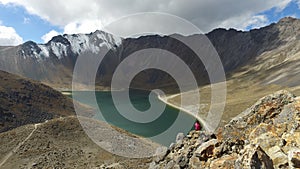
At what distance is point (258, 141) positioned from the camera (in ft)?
40.2

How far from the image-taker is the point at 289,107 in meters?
14.2

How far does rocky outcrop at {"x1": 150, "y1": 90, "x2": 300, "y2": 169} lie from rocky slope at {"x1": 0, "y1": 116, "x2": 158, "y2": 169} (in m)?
31.6

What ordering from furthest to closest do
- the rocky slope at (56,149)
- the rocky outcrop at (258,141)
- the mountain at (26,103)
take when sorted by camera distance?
the mountain at (26,103) < the rocky slope at (56,149) < the rocky outcrop at (258,141)

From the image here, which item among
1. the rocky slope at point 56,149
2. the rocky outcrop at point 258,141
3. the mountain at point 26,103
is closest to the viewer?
the rocky outcrop at point 258,141

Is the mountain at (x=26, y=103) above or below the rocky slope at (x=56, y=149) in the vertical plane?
above

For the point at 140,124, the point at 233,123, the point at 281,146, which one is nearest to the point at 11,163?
the point at 233,123

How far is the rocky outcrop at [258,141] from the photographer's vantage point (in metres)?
10.7

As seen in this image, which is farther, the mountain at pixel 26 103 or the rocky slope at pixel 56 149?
the mountain at pixel 26 103

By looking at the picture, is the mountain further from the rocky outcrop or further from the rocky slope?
the rocky outcrop

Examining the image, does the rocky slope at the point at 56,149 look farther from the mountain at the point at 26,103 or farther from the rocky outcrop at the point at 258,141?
the mountain at the point at 26,103

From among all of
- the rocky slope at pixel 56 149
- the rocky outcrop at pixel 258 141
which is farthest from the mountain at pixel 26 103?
the rocky outcrop at pixel 258 141

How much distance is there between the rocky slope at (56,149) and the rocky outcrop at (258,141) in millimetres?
31601

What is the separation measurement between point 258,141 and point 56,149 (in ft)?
199

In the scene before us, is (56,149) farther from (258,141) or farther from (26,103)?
(26,103)
